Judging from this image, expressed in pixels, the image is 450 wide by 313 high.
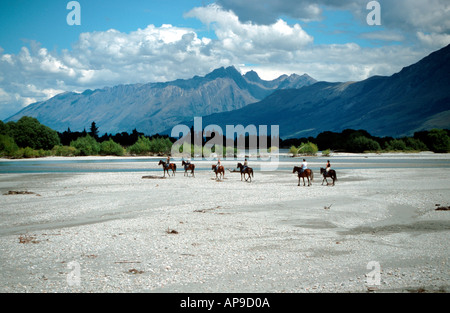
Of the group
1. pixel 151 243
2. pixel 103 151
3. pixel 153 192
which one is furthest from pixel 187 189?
pixel 103 151

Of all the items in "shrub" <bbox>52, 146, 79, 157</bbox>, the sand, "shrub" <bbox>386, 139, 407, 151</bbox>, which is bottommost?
the sand

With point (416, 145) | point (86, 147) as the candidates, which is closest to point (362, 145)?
point (416, 145)

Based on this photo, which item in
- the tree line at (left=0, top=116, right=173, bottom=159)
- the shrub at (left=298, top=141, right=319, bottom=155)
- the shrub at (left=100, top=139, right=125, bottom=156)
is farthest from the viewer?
the shrub at (left=298, top=141, right=319, bottom=155)

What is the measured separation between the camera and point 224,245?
11.5 m

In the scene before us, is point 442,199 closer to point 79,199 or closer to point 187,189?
point 187,189

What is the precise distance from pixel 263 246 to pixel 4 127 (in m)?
89.1

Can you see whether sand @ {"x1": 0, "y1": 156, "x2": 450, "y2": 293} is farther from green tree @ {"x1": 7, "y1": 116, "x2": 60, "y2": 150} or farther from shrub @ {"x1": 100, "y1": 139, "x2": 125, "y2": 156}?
green tree @ {"x1": 7, "y1": 116, "x2": 60, "y2": 150}

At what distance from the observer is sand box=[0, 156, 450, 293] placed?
823cm

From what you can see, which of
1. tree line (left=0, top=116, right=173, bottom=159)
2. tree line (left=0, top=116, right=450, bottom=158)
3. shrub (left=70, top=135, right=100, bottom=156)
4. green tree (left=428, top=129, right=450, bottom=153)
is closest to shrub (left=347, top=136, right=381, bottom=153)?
tree line (left=0, top=116, right=450, bottom=158)

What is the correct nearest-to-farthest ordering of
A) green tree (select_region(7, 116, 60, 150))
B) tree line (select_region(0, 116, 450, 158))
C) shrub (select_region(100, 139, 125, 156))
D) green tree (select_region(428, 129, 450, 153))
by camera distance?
tree line (select_region(0, 116, 450, 158)) < green tree (select_region(7, 116, 60, 150)) < shrub (select_region(100, 139, 125, 156)) < green tree (select_region(428, 129, 450, 153))

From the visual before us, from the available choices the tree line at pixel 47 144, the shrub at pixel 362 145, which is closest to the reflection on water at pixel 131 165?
the tree line at pixel 47 144

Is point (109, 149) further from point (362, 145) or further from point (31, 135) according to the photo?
point (362, 145)

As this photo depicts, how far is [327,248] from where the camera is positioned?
11164 mm

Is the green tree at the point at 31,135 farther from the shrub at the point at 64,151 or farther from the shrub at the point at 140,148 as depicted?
the shrub at the point at 140,148
